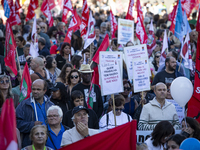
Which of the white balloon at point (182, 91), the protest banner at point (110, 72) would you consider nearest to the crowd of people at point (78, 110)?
the white balloon at point (182, 91)

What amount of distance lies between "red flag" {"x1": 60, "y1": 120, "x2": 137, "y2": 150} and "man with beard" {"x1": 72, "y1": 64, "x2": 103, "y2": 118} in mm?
2368

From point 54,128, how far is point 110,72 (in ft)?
4.32

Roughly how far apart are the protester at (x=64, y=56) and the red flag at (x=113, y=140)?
5.02 metres

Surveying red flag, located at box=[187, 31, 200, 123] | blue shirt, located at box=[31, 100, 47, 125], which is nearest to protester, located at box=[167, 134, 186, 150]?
red flag, located at box=[187, 31, 200, 123]

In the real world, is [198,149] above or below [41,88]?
below

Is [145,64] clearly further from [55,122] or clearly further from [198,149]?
[198,149]

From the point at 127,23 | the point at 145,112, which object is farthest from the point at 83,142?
the point at 127,23

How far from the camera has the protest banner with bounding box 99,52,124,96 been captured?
609cm

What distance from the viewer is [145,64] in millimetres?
6945

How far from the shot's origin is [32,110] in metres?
5.89

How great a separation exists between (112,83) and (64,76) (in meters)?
2.11

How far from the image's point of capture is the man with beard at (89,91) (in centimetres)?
703

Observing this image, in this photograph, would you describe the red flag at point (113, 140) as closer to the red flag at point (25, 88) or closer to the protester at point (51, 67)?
the red flag at point (25, 88)

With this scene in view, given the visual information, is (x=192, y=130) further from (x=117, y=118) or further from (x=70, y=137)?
(x=70, y=137)
